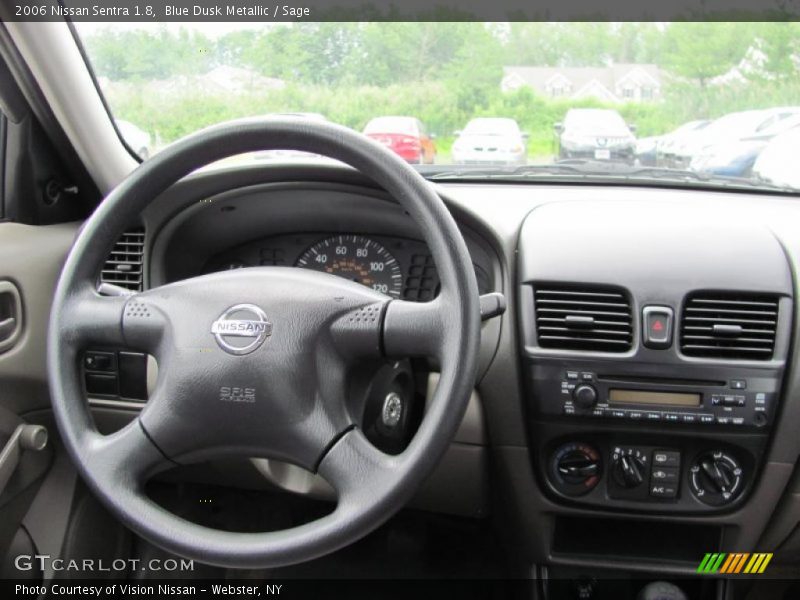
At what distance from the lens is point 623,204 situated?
203 centimetres

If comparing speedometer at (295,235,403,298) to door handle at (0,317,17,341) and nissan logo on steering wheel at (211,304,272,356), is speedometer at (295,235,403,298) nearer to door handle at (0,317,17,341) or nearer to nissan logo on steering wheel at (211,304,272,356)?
nissan logo on steering wheel at (211,304,272,356)

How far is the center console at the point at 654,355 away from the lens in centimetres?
179

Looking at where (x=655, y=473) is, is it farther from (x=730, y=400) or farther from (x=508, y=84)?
(x=508, y=84)

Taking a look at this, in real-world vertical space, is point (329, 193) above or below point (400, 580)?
above

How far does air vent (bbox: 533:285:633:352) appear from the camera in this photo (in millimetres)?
1812

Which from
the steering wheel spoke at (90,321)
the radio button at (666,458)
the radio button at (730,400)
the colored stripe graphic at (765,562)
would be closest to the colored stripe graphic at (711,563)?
the colored stripe graphic at (765,562)

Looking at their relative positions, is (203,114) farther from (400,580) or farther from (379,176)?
(400,580)

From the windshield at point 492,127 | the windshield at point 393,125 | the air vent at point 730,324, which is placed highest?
the windshield at point 393,125

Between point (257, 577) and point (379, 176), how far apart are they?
1554 mm

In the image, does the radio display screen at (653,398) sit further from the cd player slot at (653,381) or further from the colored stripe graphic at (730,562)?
the colored stripe graphic at (730,562)

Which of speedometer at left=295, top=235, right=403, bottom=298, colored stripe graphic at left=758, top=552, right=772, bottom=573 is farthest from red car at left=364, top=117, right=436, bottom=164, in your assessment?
colored stripe graphic at left=758, top=552, right=772, bottom=573

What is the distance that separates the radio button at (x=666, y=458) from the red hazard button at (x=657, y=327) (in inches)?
10.5

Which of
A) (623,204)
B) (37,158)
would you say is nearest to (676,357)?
(623,204)

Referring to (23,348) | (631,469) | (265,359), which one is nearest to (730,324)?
(631,469)
